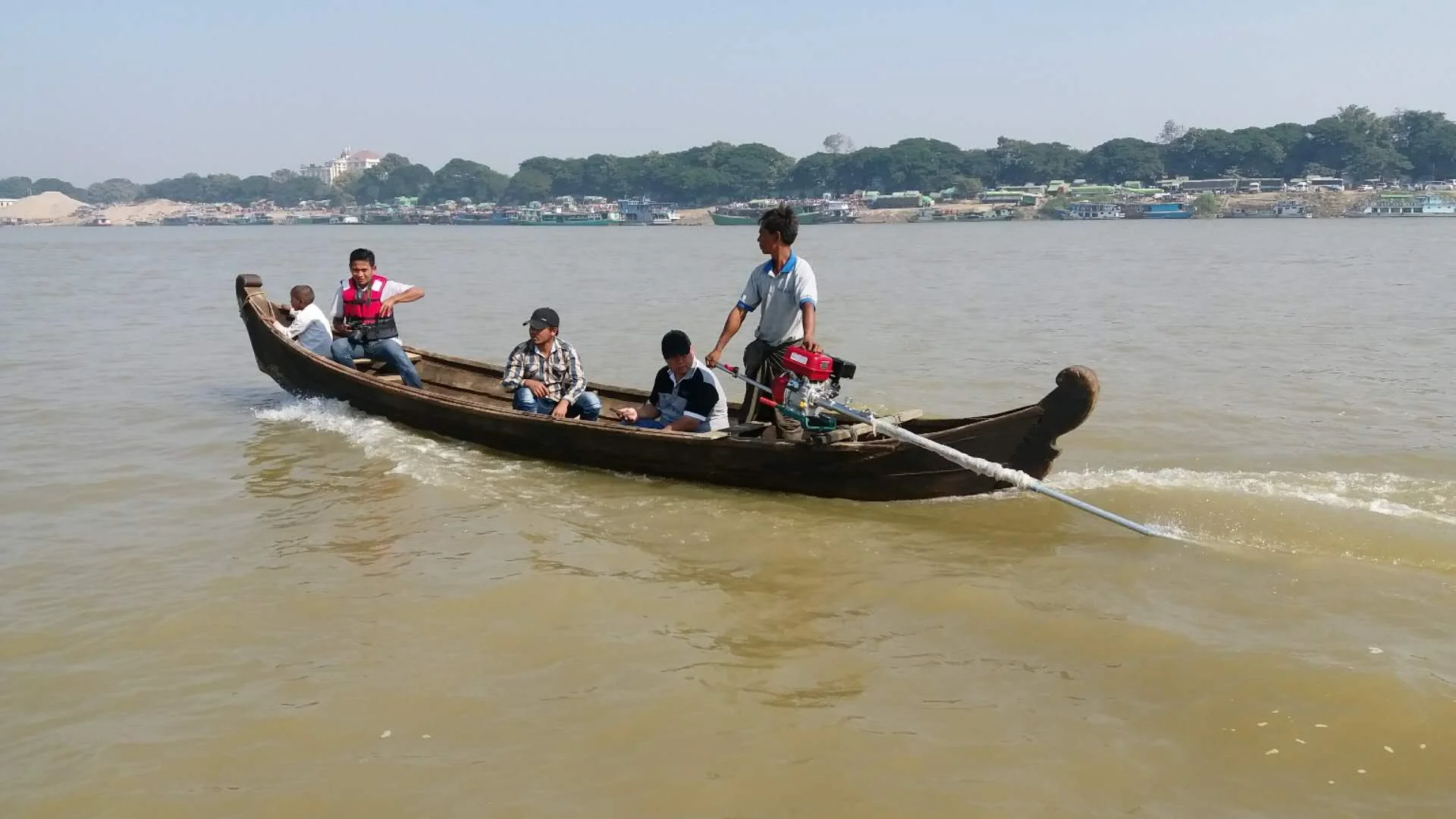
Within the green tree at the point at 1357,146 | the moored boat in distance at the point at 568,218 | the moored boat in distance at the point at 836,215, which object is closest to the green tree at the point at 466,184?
the moored boat in distance at the point at 568,218

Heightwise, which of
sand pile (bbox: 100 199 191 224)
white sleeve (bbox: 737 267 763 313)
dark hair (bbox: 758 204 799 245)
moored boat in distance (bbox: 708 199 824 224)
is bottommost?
white sleeve (bbox: 737 267 763 313)

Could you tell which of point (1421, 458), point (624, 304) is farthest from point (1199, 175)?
point (1421, 458)

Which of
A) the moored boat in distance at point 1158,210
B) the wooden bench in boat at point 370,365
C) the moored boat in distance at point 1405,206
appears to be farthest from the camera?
the moored boat in distance at point 1158,210

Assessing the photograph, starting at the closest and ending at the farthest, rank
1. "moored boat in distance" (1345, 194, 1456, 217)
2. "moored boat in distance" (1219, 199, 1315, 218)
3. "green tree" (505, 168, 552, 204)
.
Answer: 1. "moored boat in distance" (1345, 194, 1456, 217)
2. "moored boat in distance" (1219, 199, 1315, 218)
3. "green tree" (505, 168, 552, 204)

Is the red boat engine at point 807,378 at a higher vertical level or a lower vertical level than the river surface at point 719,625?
higher

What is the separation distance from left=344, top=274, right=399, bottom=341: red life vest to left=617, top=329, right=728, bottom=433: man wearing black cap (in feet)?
11.0

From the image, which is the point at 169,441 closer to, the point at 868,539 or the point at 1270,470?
the point at 868,539

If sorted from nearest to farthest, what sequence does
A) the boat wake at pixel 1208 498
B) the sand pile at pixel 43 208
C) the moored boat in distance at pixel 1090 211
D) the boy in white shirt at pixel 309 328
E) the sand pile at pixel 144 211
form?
the boat wake at pixel 1208 498
the boy in white shirt at pixel 309 328
the moored boat in distance at pixel 1090 211
the sand pile at pixel 144 211
the sand pile at pixel 43 208

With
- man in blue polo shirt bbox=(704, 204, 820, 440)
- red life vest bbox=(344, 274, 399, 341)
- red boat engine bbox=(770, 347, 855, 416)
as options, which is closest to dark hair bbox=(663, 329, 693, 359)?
man in blue polo shirt bbox=(704, 204, 820, 440)

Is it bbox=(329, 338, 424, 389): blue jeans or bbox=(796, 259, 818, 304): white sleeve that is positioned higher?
bbox=(796, 259, 818, 304): white sleeve

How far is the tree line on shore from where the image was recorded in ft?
365

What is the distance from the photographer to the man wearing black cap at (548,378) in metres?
8.33

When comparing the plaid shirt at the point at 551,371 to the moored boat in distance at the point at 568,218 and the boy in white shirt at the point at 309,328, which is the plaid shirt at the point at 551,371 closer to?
the boy in white shirt at the point at 309,328

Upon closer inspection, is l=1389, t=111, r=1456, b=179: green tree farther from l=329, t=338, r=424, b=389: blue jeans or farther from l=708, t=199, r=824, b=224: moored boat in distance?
l=329, t=338, r=424, b=389: blue jeans
